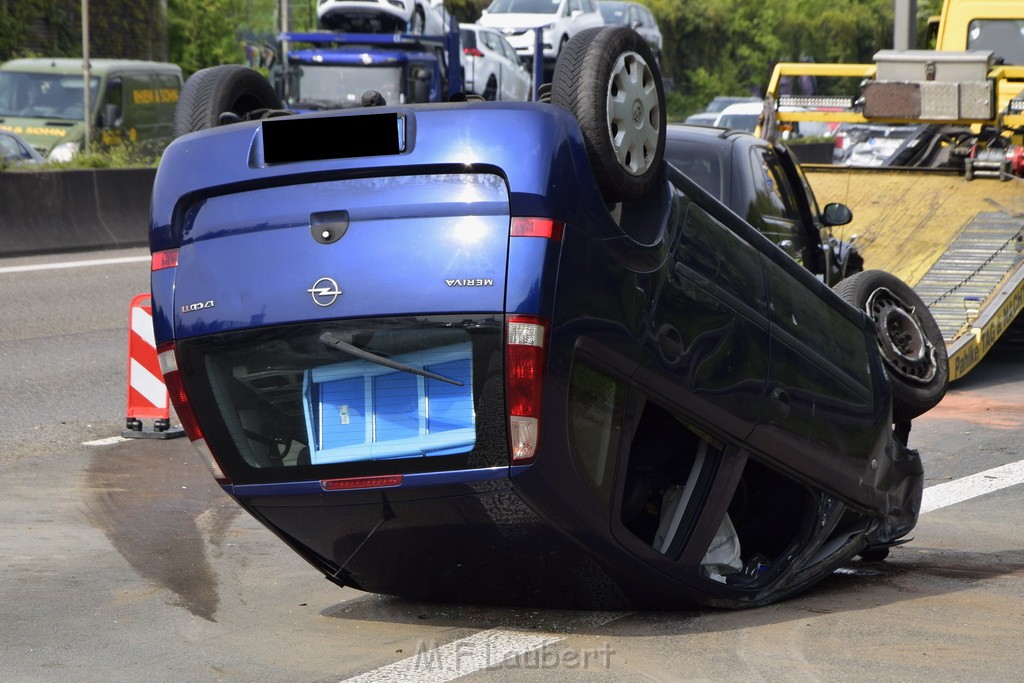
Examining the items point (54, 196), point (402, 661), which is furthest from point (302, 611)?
point (54, 196)

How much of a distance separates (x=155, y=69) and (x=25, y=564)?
2080 centimetres

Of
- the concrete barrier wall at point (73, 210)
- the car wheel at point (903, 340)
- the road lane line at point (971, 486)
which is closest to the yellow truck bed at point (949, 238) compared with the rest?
the road lane line at point (971, 486)

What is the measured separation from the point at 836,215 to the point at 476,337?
Answer: 19.4 feet

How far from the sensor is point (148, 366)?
9328 millimetres

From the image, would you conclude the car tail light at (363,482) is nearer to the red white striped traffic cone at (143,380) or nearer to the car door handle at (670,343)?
the car door handle at (670,343)

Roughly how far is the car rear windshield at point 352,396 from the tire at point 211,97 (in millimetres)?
1042

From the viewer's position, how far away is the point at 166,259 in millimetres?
4812

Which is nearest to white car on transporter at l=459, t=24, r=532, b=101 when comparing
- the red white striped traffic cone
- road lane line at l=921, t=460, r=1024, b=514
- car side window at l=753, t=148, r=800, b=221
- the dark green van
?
the dark green van

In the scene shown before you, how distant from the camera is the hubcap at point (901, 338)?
683 cm

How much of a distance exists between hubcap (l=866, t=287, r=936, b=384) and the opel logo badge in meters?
3.12

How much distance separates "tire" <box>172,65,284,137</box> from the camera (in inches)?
212

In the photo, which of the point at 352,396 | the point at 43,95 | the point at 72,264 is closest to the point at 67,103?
the point at 43,95

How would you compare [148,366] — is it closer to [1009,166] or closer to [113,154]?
[1009,166]

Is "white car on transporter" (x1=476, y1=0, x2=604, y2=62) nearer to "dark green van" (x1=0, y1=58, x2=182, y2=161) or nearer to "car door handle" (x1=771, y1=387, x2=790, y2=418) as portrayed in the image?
"dark green van" (x1=0, y1=58, x2=182, y2=161)
